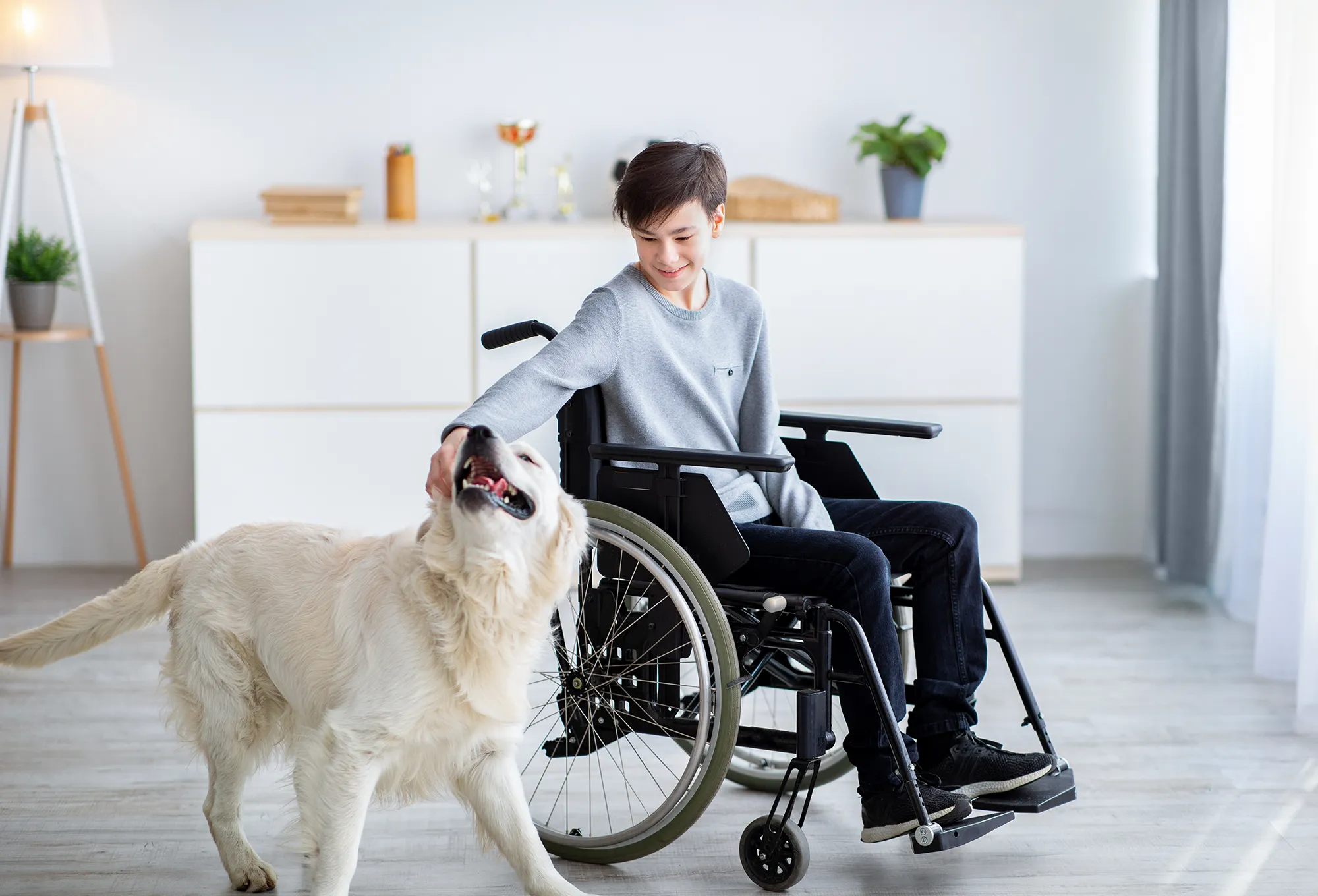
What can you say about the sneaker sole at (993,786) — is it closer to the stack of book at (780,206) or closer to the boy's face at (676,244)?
the boy's face at (676,244)

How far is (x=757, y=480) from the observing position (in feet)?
7.32

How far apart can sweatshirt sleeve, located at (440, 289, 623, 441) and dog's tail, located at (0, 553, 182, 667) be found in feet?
1.68

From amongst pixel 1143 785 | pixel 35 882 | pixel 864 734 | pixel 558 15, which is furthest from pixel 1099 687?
pixel 558 15

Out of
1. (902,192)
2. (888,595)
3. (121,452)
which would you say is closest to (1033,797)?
(888,595)

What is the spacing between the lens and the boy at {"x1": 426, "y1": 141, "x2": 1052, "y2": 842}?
1.93 metres

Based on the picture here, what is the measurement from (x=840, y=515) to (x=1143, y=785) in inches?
31.5

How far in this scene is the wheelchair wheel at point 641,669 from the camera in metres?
1.89

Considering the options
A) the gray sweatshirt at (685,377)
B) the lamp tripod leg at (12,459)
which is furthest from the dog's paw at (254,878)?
the lamp tripod leg at (12,459)

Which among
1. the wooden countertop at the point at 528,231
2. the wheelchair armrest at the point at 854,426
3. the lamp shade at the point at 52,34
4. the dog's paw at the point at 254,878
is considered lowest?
the dog's paw at the point at 254,878

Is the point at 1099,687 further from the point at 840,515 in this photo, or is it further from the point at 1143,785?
the point at 840,515

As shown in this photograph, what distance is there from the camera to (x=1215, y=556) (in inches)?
149

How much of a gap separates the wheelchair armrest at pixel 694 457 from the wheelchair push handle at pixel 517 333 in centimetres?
26

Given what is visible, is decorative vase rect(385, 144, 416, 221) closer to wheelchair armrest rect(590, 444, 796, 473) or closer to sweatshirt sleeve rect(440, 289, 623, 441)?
sweatshirt sleeve rect(440, 289, 623, 441)

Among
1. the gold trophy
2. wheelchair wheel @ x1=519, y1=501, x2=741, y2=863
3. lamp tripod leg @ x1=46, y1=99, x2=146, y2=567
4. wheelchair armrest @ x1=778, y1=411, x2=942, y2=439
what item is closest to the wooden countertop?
the gold trophy
